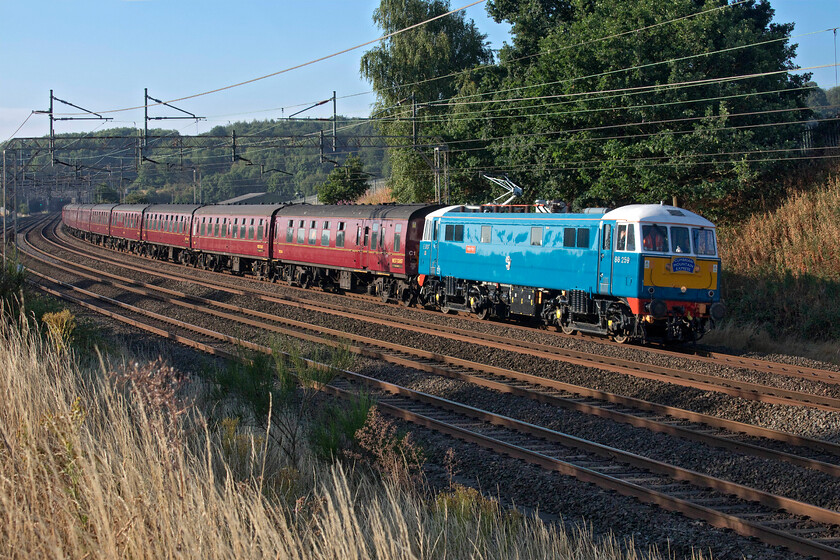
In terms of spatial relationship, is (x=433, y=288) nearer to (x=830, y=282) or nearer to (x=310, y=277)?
(x=310, y=277)

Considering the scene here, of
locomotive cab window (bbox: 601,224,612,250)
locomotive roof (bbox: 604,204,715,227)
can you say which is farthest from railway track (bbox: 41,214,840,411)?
locomotive roof (bbox: 604,204,715,227)

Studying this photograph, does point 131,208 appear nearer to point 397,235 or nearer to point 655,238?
point 397,235

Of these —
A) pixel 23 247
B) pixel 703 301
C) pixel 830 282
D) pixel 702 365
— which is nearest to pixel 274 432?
pixel 702 365

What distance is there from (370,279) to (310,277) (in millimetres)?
3882

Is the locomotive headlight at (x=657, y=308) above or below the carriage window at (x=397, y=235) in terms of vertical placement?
below

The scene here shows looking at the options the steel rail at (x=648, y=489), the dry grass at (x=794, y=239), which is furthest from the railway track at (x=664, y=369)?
the dry grass at (x=794, y=239)

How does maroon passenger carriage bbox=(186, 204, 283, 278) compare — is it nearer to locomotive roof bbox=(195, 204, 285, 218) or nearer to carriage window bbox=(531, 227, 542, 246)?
locomotive roof bbox=(195, 204, 285, 218)

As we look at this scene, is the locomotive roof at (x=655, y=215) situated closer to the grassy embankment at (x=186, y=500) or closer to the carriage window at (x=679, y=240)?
the carriage window at (x=679, y=240)

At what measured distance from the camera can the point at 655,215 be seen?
16.4 m

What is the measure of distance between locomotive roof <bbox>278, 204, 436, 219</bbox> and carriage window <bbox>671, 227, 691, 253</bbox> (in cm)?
972

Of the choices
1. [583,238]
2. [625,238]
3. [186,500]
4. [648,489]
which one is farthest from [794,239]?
[186,500]

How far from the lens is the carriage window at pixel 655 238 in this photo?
16.2m

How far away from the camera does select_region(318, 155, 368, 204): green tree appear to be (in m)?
51.2

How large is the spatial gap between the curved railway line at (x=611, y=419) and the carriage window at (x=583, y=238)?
8.88 ft
